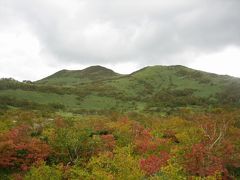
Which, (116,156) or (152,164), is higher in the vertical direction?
(116,156)

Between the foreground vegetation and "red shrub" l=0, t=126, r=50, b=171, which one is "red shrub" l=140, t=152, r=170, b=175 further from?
"red shrub" l=0, t=126, r=50, b=171

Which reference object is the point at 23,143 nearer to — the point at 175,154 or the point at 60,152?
the point at 60,152

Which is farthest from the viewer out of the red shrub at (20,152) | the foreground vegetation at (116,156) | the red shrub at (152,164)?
the red shrub at (20,152)

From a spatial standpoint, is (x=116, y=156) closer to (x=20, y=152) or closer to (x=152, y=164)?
(x=152, y=164)

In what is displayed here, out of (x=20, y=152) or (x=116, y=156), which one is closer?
(x=116, y=156)

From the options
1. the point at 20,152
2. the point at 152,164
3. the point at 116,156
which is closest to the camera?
the point at 116,156

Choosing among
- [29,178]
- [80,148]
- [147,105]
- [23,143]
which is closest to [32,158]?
[23,143]

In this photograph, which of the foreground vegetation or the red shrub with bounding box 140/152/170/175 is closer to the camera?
the foreground vegetation

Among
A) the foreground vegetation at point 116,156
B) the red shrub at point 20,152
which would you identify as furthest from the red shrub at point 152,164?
the red shrub at point 20,152

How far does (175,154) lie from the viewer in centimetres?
5700

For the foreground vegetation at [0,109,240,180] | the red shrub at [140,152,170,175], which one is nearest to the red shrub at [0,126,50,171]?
the foreground vegetation at [0,109,240,180]

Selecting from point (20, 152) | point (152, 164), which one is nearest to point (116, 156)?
point (152, 164)

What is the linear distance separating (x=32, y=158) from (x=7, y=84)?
412ft

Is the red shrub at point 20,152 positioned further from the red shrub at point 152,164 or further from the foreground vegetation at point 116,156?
the red shrub at point 152,164
